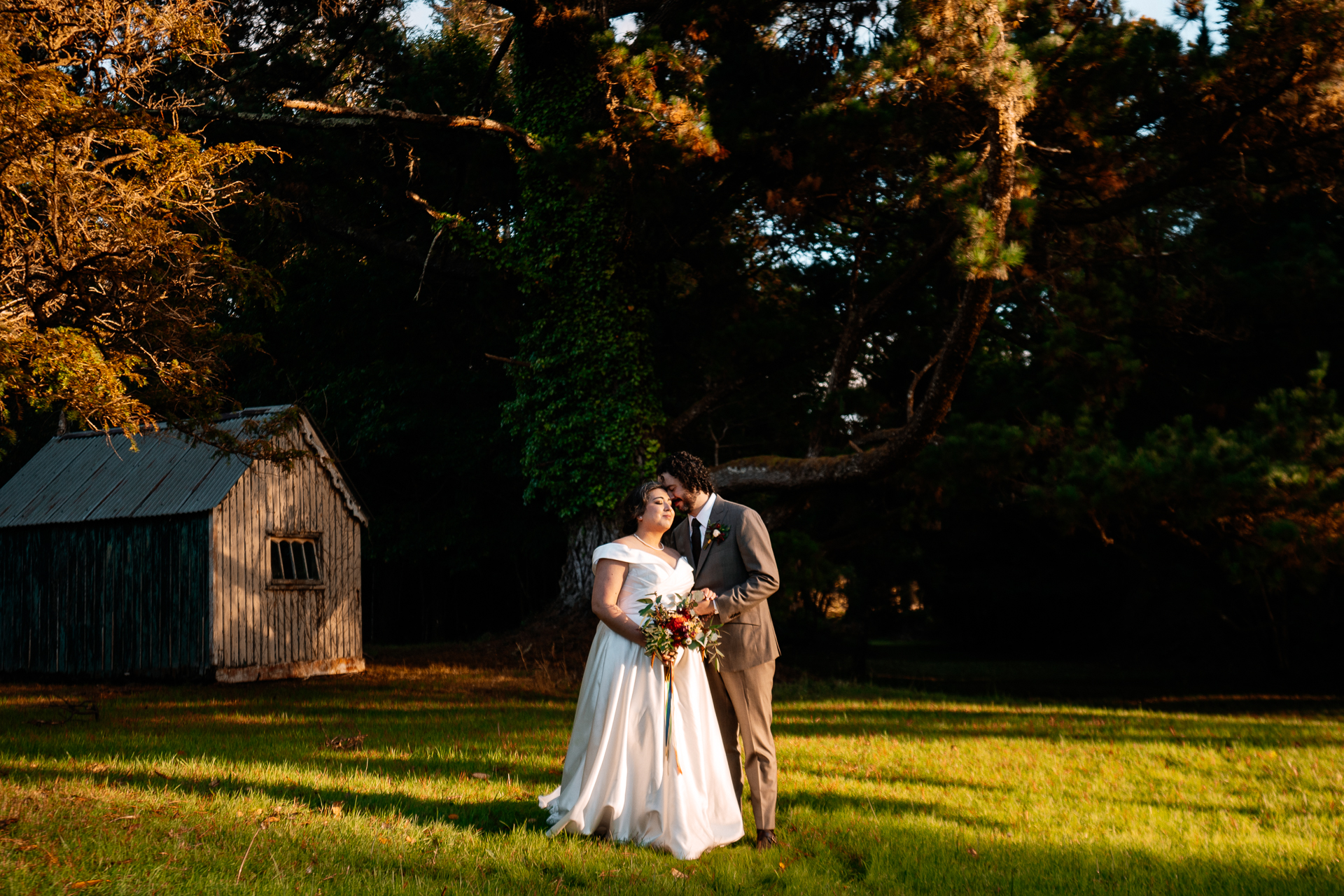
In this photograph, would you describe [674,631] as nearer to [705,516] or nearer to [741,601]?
[741,601]

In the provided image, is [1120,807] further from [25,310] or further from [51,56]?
[51,56]

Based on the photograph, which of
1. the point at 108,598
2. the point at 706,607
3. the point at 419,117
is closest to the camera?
the point at 706,607

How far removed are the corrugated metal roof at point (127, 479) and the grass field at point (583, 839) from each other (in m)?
4.78

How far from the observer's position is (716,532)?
5.81m

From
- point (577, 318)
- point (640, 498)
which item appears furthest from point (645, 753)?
point (577, 318)

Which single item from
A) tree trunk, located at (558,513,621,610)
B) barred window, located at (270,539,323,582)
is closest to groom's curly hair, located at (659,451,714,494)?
tree trunk, located at (558,513,621,610)

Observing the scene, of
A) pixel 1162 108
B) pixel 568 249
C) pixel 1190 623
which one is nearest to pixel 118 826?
pixel 568 249

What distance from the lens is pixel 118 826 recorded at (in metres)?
5.60

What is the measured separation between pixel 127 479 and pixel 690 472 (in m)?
15.4

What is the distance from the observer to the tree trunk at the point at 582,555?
60.0ft

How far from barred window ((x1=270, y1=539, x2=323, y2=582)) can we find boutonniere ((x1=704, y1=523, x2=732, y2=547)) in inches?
515

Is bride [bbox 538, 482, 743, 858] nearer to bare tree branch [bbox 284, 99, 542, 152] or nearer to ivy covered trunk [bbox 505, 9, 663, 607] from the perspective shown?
ivy covered trunk [bbox 505, 9, 663, 607]

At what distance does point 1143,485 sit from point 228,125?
16.1 metres

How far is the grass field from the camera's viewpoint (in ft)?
16.5
